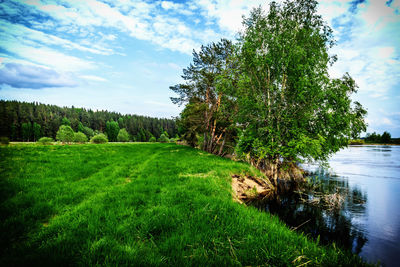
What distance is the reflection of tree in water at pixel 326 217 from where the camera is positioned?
263 inches

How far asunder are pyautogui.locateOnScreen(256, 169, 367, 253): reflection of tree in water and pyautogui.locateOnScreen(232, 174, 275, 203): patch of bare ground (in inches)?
34.3

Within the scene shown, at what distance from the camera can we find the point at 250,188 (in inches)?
449

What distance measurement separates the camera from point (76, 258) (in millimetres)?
2770

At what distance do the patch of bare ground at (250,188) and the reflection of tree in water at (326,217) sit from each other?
87 centimetres

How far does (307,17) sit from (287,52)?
4.17 meters

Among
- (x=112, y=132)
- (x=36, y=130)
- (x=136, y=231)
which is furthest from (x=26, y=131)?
(x=136, y=231)

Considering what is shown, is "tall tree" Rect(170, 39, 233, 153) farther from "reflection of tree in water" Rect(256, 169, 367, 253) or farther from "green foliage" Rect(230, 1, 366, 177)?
"reflection of tree in water" Rect(256, 169, 367, 253)

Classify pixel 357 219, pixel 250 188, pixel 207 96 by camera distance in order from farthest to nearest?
pixel 207 96
pixel 250 188
pixel 357 219

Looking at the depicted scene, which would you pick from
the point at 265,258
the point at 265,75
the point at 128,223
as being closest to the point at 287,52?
the point at 265,75

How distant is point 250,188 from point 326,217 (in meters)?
4.32

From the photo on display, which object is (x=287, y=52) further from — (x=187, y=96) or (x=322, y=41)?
(x=187, y=96)

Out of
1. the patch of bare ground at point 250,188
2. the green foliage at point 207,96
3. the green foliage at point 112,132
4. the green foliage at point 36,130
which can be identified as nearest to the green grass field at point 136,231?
the patch of bare ground at point 250,188

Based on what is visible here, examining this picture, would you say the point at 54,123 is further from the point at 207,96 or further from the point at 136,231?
the point at 136,231

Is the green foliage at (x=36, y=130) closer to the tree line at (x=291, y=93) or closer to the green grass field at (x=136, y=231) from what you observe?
the green grass field at (x=136, y=231)
